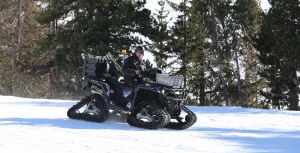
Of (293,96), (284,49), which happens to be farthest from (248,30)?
(284,49)

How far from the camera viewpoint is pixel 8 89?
3453 cm

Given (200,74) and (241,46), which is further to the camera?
(241,46)

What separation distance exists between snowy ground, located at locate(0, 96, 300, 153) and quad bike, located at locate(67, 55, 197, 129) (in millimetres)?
251

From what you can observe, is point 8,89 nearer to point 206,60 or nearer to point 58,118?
point 206,60

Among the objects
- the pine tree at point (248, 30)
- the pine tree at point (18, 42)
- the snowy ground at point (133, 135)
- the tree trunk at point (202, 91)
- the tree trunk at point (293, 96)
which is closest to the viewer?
the snowy ground at point (133, 135)

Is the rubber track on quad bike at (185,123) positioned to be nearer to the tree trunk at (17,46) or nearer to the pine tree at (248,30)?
the pine tree at (248,30)

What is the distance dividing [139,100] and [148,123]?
619 millimetres

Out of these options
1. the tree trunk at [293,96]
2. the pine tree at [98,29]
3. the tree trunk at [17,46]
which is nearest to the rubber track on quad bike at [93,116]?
the pine tree at [98,29]

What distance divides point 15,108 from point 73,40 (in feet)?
51.5

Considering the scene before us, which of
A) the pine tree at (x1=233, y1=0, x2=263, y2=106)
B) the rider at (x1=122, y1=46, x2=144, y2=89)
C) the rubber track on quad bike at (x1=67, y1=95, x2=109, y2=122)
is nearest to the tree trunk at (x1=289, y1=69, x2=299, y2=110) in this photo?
the pine tree at (x1=233, y1=0, x2=263, y2=106)

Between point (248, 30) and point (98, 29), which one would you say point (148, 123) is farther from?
point (248, 30)

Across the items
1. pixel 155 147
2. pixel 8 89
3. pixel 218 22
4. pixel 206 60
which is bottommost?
pixel 155 147

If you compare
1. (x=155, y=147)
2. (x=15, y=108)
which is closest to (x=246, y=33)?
(x=15, y=108)

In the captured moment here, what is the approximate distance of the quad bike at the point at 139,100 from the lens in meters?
9.92
